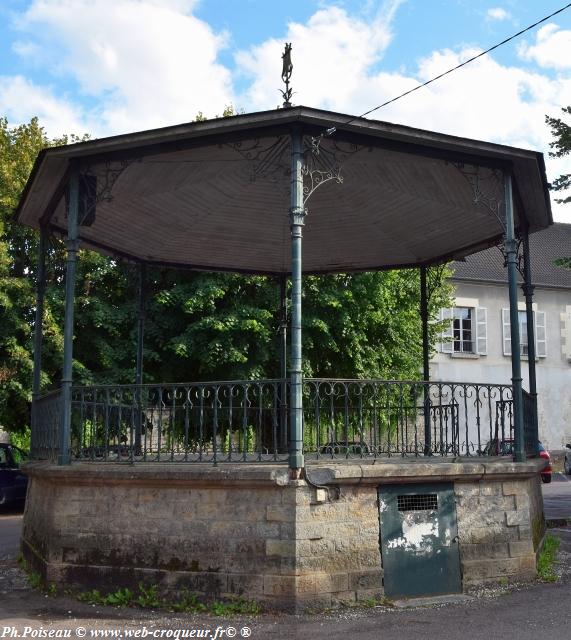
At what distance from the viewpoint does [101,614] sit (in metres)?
6.95

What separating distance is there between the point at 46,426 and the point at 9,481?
853 cm

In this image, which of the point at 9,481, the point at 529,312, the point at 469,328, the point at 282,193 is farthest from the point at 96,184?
the point at 469,328

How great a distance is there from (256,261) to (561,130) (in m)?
5.84

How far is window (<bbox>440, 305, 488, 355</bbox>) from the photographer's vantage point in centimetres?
2830

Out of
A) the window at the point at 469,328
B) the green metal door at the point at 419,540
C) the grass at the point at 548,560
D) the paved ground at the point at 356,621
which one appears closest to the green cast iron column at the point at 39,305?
the paved ground at the point at 356,621

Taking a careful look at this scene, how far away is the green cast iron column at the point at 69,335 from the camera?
26.8 ft

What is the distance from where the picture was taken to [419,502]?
764cm

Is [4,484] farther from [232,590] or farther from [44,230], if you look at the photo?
[232,590]

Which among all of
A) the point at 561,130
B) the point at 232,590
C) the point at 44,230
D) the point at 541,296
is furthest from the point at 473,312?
the point at 232,590

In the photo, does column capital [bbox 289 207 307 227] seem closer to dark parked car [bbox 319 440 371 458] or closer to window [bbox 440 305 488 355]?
dark parked car [bbox 319 440 371 458]

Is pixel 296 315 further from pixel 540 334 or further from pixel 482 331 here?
pixel 540 334

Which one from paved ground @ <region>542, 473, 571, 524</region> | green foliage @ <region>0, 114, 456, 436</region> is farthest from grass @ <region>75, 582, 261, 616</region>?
green foliage @ <region>0, 114, 456, 436</region>

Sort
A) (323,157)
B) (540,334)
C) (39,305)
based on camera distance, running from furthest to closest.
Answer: (540,334), (39,305), (323,157)

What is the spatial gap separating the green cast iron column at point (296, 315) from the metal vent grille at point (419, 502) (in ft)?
A: 4.08
